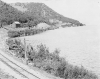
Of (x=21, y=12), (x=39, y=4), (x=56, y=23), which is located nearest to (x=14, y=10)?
(x=21, y=12)

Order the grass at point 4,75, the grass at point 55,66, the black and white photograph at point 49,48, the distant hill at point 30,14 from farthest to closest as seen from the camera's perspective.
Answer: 1. the distant hill at point 30,14
2. the black and white photograph at point 49,48
3. the grass at point 4,75
4. the grass at point 55,66

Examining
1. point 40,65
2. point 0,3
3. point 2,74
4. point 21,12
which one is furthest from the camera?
point 0,3

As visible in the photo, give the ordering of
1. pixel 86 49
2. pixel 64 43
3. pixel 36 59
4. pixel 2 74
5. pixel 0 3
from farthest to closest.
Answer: pixel 0 3 < pixel 64 43 < pixel 86 49 < pixel 36 59 < pixel 2 74

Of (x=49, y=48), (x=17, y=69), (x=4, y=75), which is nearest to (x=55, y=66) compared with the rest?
(x=17, y=69)

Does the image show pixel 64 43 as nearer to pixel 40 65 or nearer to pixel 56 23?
pixel 40 65

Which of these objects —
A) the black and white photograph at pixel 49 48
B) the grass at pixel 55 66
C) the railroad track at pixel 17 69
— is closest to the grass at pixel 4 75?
the black and white photograph at pixel 49 48

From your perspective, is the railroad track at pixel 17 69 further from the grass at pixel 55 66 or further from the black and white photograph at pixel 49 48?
the grass at pixel 55 66

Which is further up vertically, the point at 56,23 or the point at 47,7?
the point at 47,7
